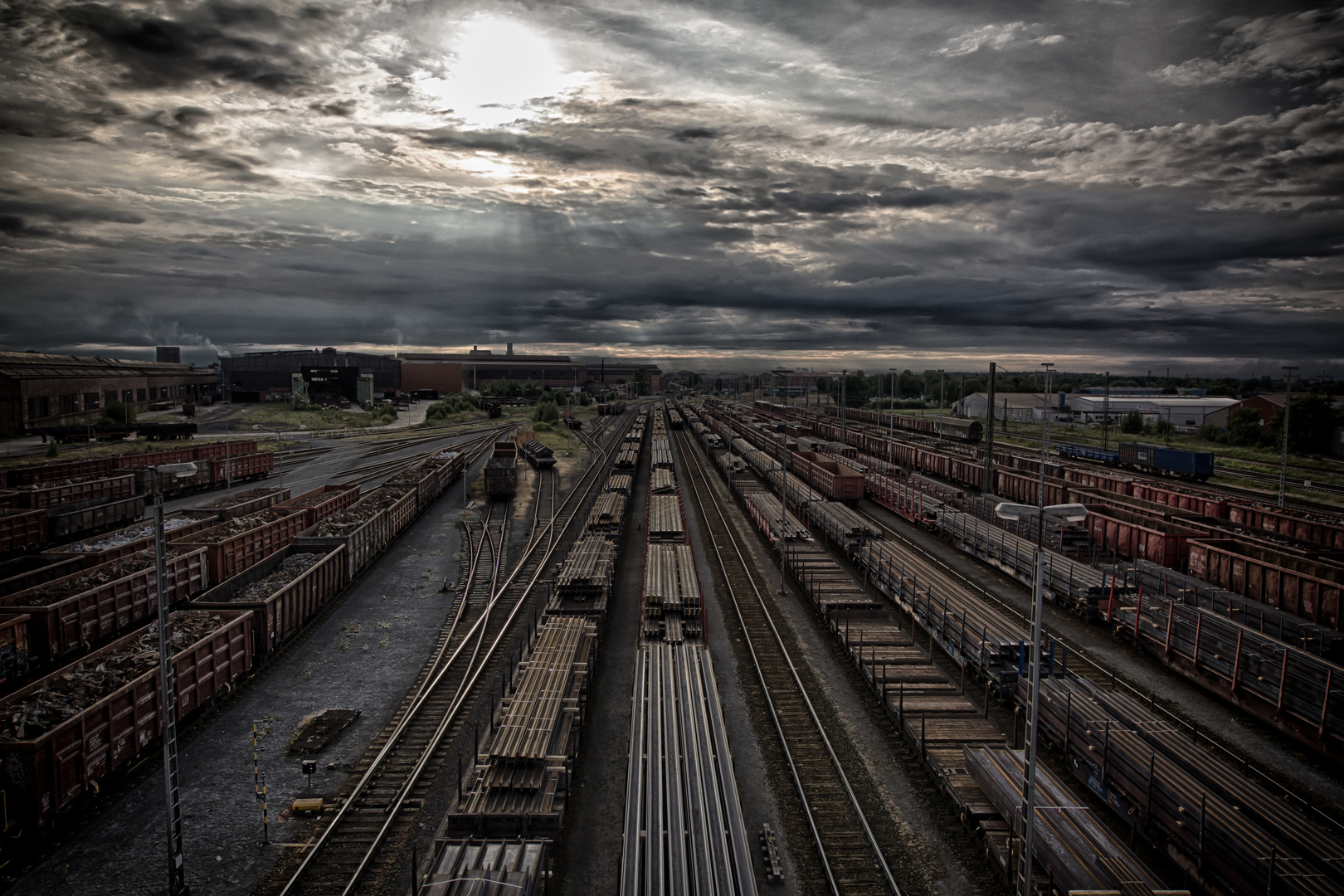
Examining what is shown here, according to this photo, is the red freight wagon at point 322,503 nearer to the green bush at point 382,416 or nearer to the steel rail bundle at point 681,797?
the steel rail bundle at point 681,797

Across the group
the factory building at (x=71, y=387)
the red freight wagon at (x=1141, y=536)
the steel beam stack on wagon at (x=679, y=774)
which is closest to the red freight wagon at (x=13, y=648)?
the steel beam stack on wagon at (x=679, y=774)

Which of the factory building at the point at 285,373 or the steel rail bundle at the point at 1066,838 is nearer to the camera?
the steel rail bundle at the point at 1066,838

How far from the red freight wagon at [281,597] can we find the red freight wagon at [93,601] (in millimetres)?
1944

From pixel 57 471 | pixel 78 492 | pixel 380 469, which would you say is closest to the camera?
pixel 78 492

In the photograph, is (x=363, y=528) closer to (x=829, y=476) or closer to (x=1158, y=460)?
(x=829, y=476)

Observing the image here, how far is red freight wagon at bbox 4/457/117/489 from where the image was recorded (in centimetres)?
4238

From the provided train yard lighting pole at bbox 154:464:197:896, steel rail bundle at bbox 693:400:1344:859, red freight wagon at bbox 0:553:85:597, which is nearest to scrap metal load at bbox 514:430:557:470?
red freight wagon at bbox 0:553:85:597

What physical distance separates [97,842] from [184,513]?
23.3 metres

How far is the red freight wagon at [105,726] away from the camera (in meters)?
11.9

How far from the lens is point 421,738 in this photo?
1638cm

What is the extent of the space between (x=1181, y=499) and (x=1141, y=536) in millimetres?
11208

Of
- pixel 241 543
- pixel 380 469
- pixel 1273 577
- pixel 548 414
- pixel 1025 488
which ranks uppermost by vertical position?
pixel 548 414

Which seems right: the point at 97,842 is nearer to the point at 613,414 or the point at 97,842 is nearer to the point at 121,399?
the point at 121,399

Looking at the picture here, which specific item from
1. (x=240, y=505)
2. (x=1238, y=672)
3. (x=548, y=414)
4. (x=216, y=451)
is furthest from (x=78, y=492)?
(x=548, y=414)
